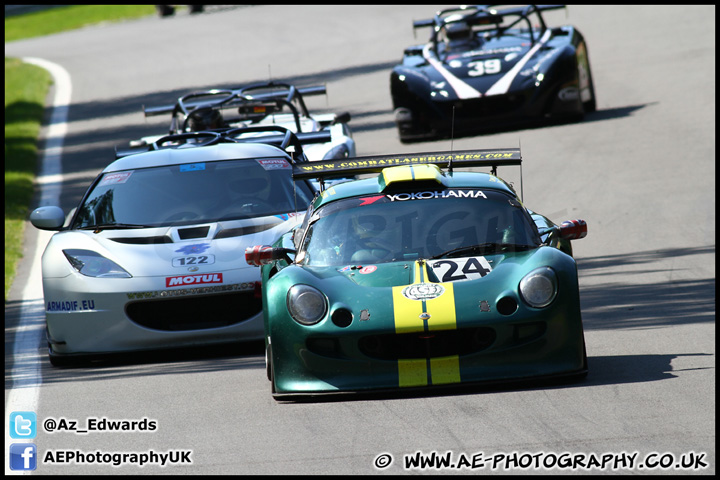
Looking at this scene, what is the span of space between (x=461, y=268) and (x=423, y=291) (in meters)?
0.35

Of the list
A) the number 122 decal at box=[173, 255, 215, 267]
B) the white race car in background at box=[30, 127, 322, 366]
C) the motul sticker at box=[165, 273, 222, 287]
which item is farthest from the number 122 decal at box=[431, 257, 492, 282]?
the number 122 decal at box=[173, 255, 215, 267]

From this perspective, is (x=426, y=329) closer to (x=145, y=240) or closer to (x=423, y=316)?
(x=423, y=316)

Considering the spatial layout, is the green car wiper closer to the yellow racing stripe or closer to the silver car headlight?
the yellow racing stripe

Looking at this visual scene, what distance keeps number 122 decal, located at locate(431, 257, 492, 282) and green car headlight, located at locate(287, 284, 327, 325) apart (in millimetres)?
698

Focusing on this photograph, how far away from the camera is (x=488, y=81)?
15.9 metres

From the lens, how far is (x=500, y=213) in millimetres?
7574

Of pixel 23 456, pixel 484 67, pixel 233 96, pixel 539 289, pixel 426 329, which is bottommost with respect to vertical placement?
pixel 484 67

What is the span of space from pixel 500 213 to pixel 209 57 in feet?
76.8

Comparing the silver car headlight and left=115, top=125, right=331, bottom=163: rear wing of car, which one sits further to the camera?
left=115, top=125, right=331, bottom=163: rear wing of car

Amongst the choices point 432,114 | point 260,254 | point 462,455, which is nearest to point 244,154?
point 260,254

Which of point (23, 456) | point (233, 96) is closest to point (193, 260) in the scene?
point (23, 456)

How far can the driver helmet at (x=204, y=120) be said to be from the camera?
518 inches

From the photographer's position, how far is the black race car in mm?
15945

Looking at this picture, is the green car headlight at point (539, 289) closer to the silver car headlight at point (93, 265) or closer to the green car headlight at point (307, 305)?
the green car headlight at point (307, 305)
